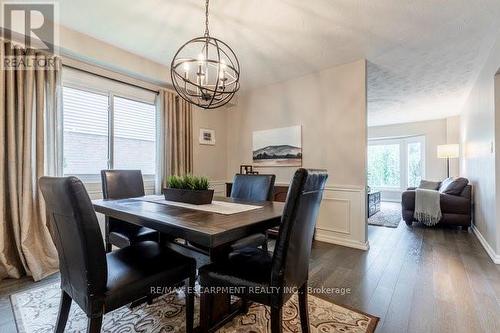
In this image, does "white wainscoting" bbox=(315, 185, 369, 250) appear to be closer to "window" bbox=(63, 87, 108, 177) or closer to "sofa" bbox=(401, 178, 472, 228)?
"sofa" bbox=(401, 178, 472, 228)

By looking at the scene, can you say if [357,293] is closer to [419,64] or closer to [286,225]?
[286,225]

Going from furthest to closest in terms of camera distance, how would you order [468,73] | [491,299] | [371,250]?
[468,73]
[371,250]
[491,299]

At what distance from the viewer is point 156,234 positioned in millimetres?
2193

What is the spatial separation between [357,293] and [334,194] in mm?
Result: 1531

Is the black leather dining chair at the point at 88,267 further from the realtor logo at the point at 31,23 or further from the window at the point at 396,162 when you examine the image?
the window at the point at 396,162

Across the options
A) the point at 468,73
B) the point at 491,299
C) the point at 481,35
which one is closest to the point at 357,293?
the point at 491,299

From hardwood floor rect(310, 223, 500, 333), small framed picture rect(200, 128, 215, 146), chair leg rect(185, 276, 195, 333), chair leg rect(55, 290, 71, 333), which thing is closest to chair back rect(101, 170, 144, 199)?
chair leg rect(55, 290, 71, 333)

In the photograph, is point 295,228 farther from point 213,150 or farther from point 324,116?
point 213,150

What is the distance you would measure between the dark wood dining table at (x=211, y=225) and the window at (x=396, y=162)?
275 inches

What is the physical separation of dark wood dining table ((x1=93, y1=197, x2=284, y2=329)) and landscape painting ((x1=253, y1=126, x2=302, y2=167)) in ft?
7.28

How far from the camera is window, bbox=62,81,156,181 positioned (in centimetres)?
276

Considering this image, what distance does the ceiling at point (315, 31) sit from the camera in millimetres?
2119

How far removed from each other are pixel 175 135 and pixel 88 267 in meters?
2.76

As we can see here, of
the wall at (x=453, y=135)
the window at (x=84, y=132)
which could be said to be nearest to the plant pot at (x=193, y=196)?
the window at (x=84, y=132)
